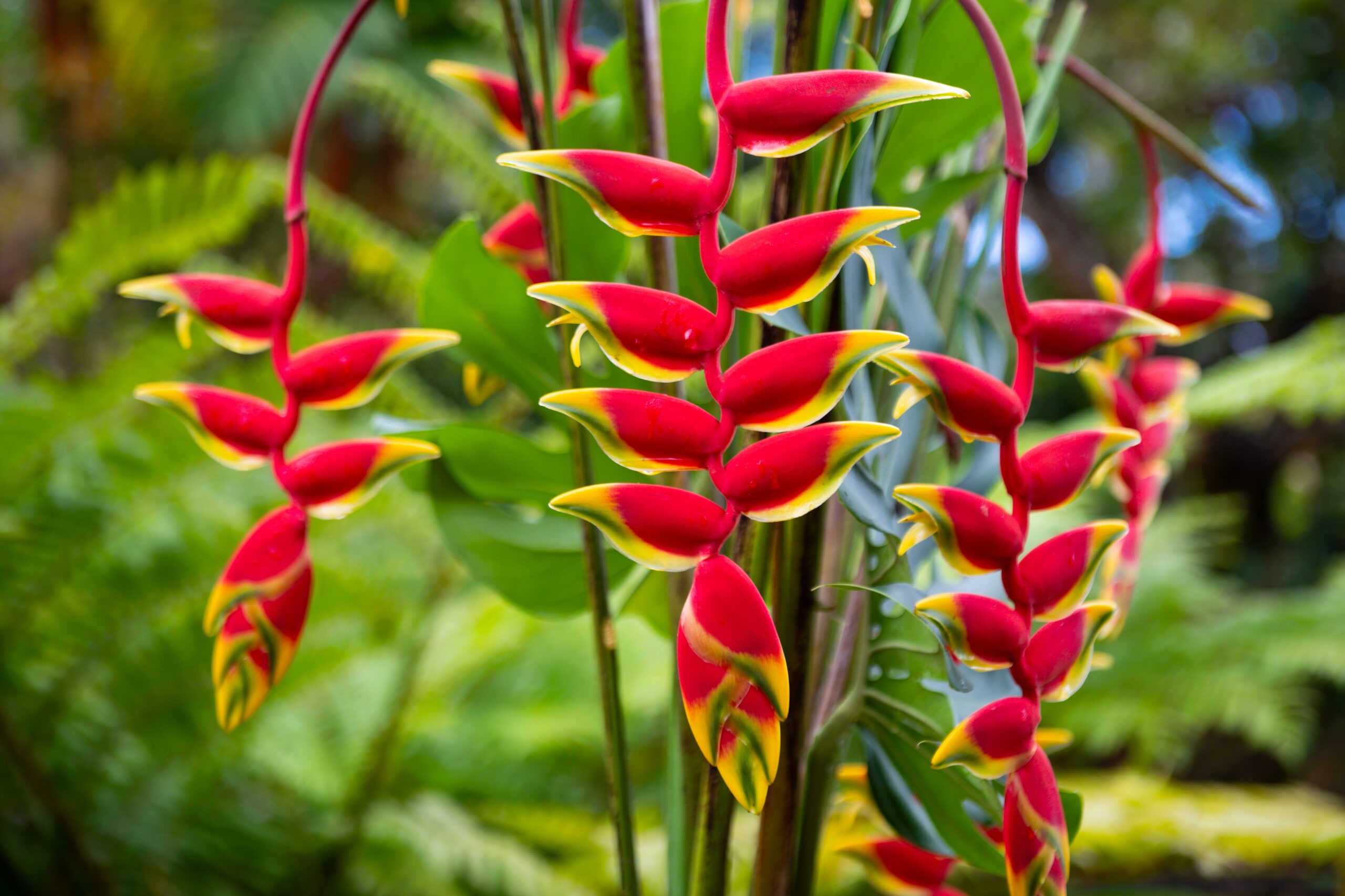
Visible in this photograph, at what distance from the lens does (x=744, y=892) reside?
774mm

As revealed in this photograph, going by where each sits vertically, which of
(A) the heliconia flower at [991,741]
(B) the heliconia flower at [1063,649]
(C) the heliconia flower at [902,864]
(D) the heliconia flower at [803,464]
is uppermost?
(D) the heliconia flower at [803,464]

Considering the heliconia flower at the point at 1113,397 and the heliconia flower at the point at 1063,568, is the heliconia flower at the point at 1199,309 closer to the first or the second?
the heliconia flower at the point at 1113,397

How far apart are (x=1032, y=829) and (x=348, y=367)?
193 millimetres

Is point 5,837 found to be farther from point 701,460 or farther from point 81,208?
point 81,208

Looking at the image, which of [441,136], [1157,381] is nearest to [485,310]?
[1157,381]

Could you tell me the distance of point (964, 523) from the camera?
18 centimetres

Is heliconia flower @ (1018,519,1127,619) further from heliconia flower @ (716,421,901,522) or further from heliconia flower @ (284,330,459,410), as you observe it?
heliconia flower @ (284,330,459,410)

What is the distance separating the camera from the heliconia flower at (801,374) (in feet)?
0.54

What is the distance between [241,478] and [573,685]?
0.49m

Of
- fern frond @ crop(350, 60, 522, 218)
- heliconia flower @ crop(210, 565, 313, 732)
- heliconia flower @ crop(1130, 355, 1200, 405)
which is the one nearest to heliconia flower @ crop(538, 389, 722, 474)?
heliconia flower @ crop(210, 565, 313, 732)

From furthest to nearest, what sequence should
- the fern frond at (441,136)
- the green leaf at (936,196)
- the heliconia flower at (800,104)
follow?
the fern frond at (441,136) < the green leaf at (936,196) < the heliconia flower at (800,104)

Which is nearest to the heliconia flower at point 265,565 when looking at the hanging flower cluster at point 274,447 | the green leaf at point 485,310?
the hanging flower cluster at point 274,447

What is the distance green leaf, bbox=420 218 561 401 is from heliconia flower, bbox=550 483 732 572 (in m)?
0.15

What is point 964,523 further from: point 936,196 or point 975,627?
point 936,196
